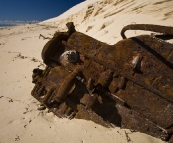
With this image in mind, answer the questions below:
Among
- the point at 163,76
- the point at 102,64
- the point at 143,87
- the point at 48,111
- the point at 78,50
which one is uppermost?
the point at 78,50

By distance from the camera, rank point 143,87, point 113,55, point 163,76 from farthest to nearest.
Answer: point 113,55 < point 143,87 < point 163,76

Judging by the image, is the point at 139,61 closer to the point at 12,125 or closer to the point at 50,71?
the point at 50,71

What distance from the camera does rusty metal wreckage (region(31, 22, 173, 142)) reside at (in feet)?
6.69

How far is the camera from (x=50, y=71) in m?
2.94

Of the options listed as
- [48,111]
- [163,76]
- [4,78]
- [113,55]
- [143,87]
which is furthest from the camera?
[4,78]

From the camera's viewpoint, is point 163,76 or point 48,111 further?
point 48,111

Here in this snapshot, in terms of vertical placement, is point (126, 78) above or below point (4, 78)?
above

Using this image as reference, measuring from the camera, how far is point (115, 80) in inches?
92.6

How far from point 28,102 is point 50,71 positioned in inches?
37.5

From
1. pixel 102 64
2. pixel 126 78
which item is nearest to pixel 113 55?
pixel 102 64

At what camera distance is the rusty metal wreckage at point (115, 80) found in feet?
6.69

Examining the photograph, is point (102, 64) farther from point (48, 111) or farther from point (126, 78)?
point (48, 111)

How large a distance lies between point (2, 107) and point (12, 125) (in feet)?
2.33

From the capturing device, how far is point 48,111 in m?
2.93
